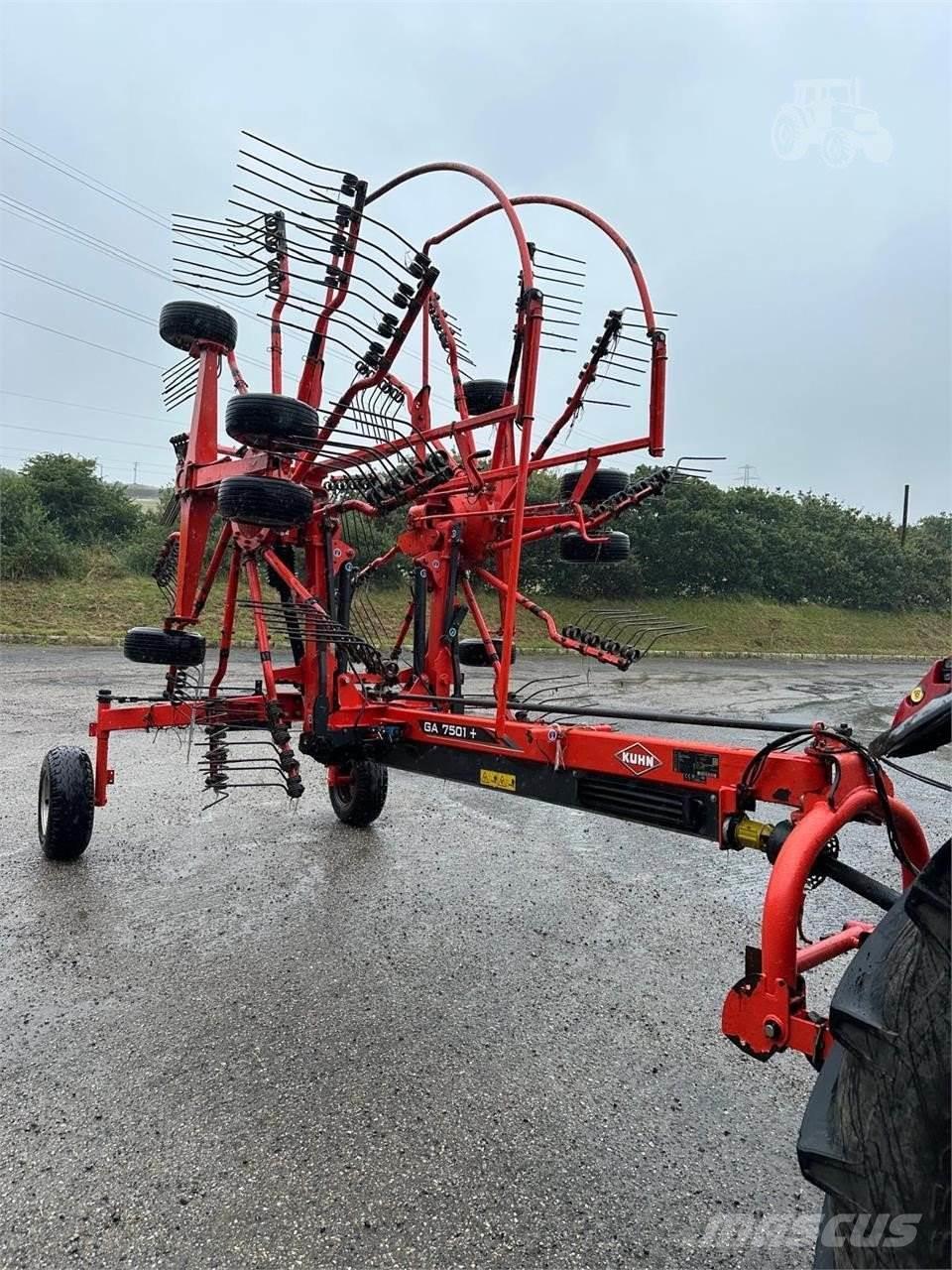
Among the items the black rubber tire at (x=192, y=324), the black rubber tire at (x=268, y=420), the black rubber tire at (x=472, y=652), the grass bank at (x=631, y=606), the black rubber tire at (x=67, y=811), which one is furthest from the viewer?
the grass bank at (x=631, y=606)

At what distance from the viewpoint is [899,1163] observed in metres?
1.34

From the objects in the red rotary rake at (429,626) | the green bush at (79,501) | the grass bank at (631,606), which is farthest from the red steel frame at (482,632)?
the green bush at (79,501)

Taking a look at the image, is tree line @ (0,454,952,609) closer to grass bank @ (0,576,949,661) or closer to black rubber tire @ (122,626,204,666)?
grass bank @ (0,576,949,661)

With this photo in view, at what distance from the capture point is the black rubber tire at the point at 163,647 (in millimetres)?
4476

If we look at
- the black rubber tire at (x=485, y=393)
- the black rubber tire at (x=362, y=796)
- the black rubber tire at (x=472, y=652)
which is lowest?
the black rubber tire at (x=362, y=796)

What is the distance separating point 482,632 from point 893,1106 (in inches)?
158

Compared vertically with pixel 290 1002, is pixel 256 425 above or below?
above

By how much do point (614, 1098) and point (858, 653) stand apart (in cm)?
2202

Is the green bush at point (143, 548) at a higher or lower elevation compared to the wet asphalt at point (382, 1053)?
higher

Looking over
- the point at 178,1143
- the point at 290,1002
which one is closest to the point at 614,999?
the point at 290,1002

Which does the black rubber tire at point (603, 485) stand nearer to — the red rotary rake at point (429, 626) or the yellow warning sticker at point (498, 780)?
the red rotary rake at point (429, 626)

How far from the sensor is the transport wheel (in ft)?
4.31

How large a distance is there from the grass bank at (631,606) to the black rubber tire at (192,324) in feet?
22.6

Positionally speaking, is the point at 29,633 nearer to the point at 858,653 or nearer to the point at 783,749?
the point at 783,749
